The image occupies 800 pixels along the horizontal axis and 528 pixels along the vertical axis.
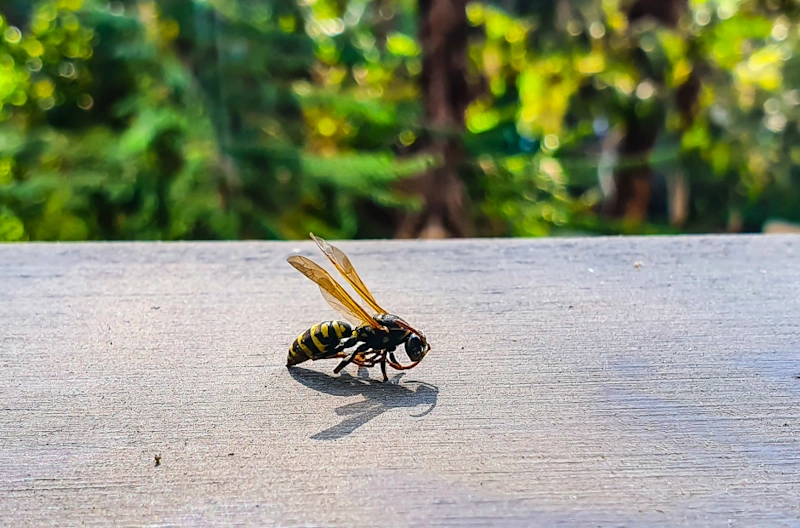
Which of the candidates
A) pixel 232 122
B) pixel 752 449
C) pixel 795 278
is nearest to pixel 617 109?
pixel 232 122

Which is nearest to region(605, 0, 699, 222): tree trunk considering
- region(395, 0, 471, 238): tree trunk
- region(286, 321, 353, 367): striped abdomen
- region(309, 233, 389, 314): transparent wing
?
region(395, 0, 471, 238): tree trunk

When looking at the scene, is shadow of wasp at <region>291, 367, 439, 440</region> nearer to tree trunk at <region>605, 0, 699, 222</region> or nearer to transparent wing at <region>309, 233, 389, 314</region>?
transparent wing at <region>309, 233, 389, 314</region>

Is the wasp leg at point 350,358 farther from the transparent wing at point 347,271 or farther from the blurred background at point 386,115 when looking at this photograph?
the blurred background at point 386,115

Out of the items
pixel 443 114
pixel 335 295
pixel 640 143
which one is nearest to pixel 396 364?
pixel 335 295

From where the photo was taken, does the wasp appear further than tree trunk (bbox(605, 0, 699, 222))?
No

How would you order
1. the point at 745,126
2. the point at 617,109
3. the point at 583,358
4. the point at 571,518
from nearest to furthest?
1. the point at 571,518
2. the point at 583,358
3. the point at 745,126
4. the point at 617,109

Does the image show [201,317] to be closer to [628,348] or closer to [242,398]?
[242,398]
